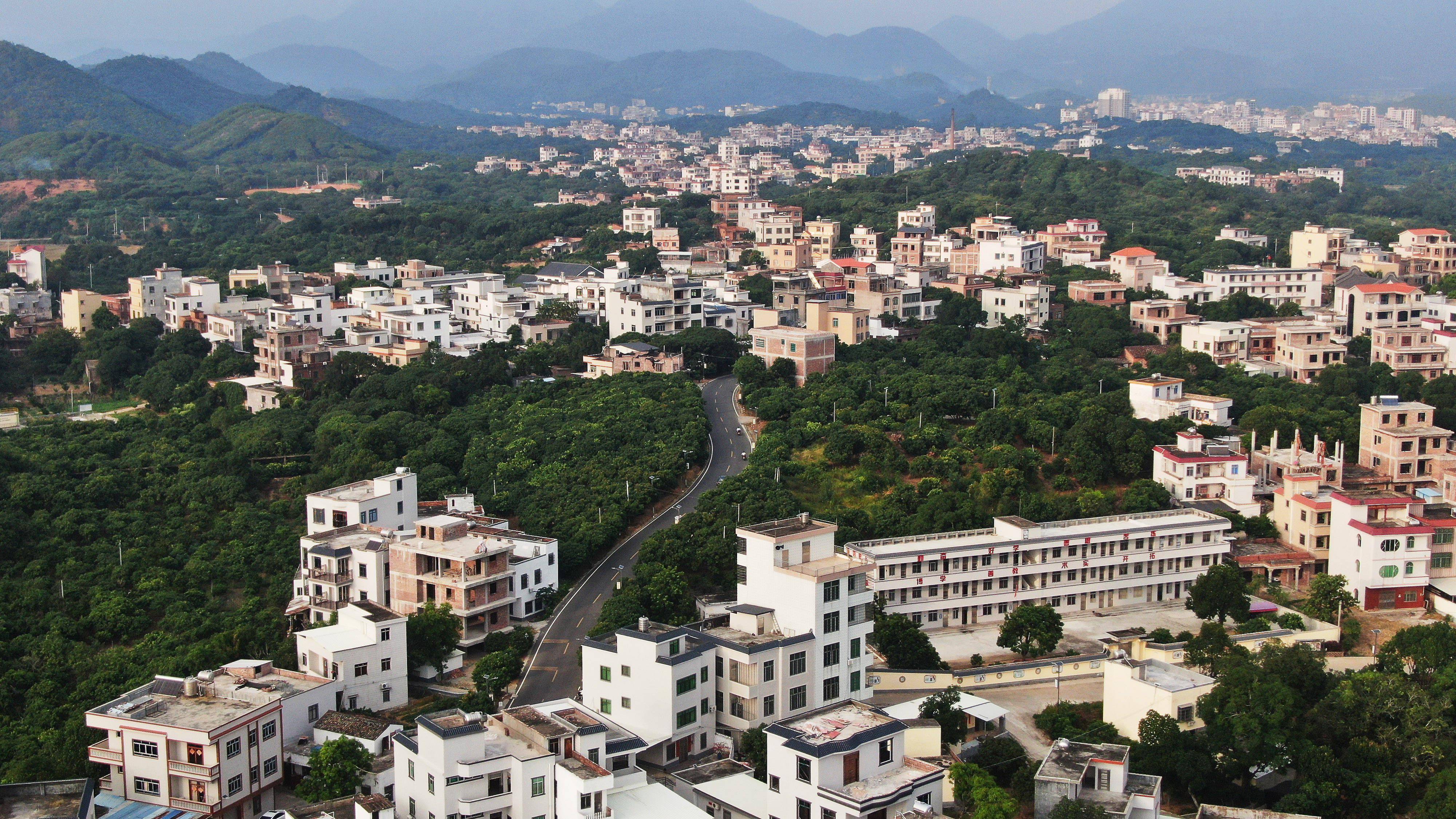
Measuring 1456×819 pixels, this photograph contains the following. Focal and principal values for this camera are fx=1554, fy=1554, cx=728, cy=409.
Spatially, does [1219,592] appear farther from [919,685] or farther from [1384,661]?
[919,685]

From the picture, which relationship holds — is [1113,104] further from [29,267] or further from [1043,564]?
[1043,564]

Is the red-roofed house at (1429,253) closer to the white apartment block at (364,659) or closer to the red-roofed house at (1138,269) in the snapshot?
the red-roofed house at (1138,269)

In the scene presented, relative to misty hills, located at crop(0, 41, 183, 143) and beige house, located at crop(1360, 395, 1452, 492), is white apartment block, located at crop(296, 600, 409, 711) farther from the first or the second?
misty hills, located at crop(0, 41, 183, 143)

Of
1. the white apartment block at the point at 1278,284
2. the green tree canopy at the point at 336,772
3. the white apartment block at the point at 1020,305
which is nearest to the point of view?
the green tree canopy at the point at 336,772

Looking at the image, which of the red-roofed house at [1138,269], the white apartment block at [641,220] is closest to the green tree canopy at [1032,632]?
the red-roofed house at [1138,269]

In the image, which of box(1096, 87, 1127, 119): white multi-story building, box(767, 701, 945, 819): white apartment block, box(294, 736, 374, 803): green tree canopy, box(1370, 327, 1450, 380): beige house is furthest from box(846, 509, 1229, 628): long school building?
box(1096, 87, 1127, 119): white multi-story building

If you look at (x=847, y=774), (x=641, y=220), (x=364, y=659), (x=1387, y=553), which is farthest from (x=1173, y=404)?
(x=641, y=220)
